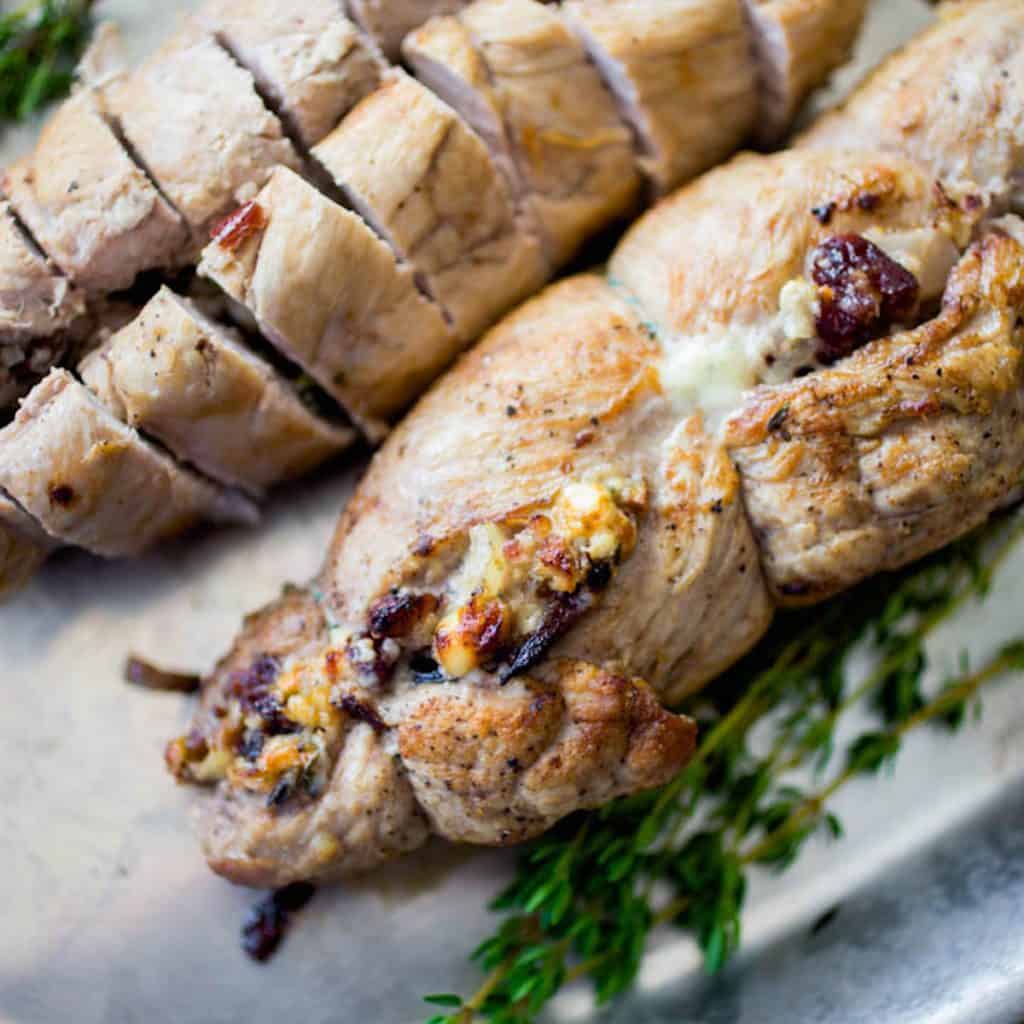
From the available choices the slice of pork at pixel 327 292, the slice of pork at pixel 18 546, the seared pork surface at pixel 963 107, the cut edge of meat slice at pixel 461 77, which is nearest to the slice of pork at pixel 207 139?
the slice of pork at pixel 327 292

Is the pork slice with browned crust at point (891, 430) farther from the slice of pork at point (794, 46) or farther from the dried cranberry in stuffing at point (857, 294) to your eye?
the slice of pork at point (794, 46)

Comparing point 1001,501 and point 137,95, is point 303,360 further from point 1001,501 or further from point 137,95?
point 1001,501

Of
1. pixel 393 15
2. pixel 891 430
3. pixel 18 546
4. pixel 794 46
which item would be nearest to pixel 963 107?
pixel 794 46

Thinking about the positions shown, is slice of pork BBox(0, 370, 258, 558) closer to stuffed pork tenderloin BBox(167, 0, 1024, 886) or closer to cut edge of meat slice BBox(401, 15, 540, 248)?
stuffed pork tenderloin BBox(167, 0, 1024, 886)

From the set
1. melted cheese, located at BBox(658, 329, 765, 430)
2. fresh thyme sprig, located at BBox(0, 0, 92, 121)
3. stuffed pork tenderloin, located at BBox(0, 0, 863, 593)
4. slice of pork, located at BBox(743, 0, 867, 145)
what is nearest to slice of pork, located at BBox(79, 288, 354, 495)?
stuffed pork tenderloin, located at BBox(0, 0, 863, 593)

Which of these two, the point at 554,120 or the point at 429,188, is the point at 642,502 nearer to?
the point at 429,188

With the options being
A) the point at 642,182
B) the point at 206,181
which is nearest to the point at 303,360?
the point at 206,181
